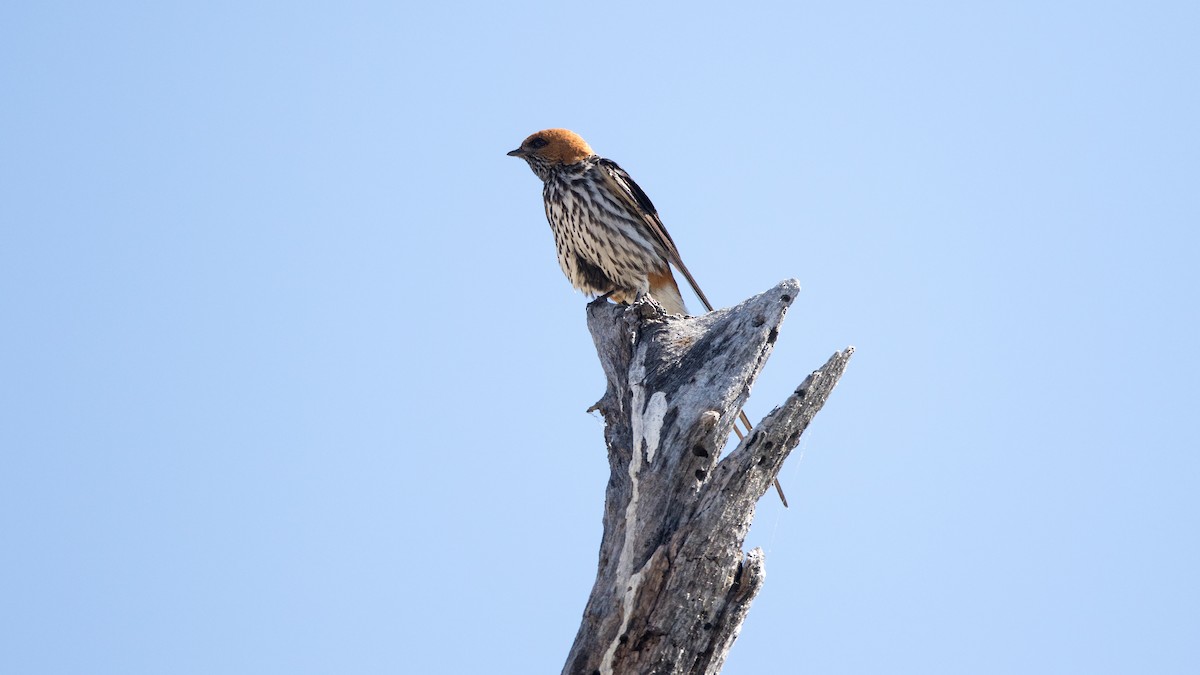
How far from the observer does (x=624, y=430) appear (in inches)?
235

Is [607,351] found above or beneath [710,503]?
above

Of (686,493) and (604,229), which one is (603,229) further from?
(686,493)

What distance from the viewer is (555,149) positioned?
9.11 m

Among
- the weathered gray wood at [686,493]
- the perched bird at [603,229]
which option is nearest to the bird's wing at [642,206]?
the perched bird at [603,229]

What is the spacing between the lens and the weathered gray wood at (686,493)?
5020mm

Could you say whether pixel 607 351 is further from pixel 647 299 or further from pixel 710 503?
pixel 710 503

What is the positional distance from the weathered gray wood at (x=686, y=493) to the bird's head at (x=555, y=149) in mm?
3121

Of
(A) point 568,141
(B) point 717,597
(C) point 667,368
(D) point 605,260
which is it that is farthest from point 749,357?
(A) point 568,141

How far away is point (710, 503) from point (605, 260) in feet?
12.3

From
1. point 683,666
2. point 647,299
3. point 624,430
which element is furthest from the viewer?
point 647,299

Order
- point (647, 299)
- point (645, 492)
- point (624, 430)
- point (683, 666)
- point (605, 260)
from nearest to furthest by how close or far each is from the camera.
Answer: point (683, 666) < point (645, 492) < point (624, 430) < point (647, 299) < point (605, 260)

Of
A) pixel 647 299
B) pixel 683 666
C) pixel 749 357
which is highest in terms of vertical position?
pixel 647 299

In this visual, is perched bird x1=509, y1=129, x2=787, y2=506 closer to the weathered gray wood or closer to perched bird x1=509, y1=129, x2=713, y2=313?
perched bird x1=509, y1=129, x2=713, y2=313

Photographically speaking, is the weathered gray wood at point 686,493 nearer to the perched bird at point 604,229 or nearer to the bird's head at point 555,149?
the perched bird at point 604,229
